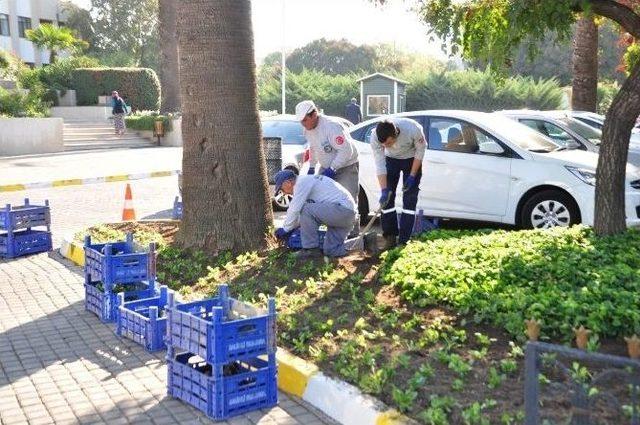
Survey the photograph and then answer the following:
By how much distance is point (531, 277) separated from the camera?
6.74m

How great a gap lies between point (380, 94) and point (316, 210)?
29.5m

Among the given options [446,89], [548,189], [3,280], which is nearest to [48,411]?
[3,280]

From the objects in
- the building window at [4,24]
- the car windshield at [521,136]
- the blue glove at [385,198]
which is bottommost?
the blue glove at [385,198]

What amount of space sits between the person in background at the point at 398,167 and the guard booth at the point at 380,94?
2724 cm

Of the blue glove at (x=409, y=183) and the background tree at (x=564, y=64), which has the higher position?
the background tree at (x=564, y=64)

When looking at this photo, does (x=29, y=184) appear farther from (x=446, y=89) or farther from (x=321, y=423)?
(x=446, y=89)

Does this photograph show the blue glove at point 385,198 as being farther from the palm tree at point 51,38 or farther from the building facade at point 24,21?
the building facade at point 24,21

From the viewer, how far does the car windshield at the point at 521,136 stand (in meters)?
10.4

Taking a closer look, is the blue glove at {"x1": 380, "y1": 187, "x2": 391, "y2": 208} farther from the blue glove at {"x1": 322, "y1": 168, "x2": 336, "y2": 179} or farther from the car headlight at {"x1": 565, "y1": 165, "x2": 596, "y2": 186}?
the car headlight at {"x1": 565, "y1": 165, "x2": 596, "y2": 186}

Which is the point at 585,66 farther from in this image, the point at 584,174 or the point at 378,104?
the point at 378,104

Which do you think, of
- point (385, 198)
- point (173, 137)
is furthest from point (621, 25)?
point (173, 137)

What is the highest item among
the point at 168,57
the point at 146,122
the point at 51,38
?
the point at 51,38

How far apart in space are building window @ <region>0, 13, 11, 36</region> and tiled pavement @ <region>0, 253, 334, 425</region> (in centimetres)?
4965

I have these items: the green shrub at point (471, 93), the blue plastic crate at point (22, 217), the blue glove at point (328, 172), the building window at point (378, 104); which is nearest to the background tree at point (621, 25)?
the blue glove at point (328, 172)
